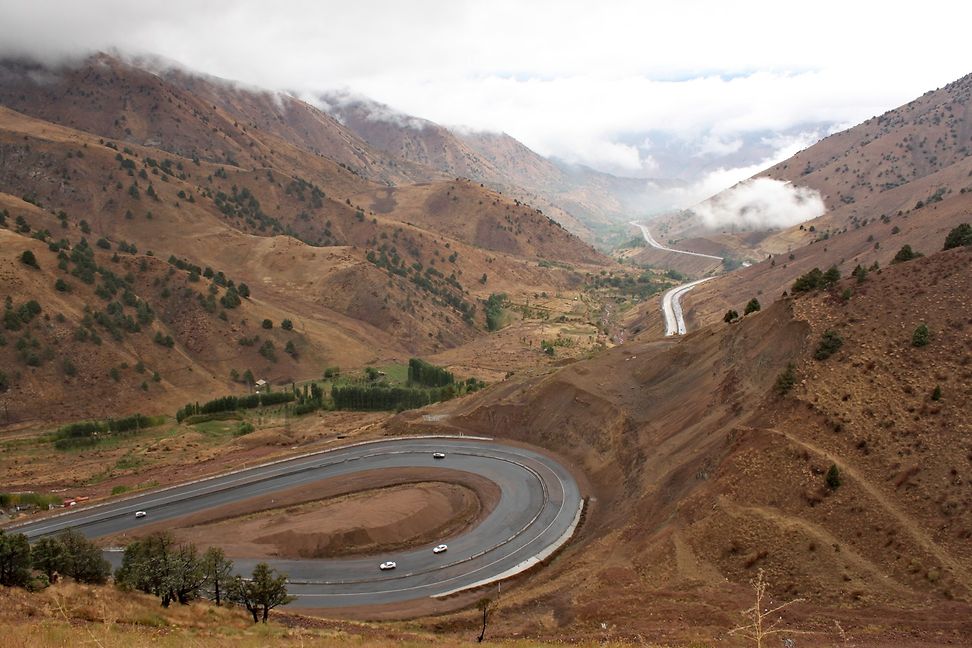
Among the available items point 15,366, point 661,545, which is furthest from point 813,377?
point 15,366

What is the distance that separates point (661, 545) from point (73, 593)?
3067 cm

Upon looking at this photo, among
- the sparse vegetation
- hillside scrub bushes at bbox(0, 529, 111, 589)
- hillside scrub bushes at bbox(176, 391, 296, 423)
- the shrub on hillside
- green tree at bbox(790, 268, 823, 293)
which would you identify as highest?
green tree at bbox(790, 268, 823, 293)

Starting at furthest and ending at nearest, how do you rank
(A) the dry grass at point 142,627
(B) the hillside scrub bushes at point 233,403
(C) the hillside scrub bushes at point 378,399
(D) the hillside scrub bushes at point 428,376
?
(D) the hillside scrub bushes at point 428,376 → (C) the hillside scrub bushes at point 378,399 → (B) the hillside scrub bushes at point 233,403 → (A) the dry grass at point 142,627

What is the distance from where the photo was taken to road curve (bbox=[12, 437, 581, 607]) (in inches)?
1705

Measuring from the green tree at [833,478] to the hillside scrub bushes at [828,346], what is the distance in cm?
1216

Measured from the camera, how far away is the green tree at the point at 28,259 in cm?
9319

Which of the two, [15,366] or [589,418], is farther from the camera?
[15,366]

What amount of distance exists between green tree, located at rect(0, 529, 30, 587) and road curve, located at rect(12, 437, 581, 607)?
16359mm

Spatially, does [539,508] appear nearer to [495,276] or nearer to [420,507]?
[420,507]

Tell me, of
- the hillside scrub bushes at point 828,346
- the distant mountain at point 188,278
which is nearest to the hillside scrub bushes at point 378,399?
the distant mountain at point 188,278

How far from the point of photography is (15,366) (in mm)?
81875

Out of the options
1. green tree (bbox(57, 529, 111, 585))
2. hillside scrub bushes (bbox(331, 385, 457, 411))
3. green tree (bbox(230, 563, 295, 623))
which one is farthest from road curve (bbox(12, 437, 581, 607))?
hillside scrub bushes (bbox(331, 385, 457, 411))

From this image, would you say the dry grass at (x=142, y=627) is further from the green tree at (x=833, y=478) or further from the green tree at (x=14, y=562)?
the green tree at (x=833, y=478)

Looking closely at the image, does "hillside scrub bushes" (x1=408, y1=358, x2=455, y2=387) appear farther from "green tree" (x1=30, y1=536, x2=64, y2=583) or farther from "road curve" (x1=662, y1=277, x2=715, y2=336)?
"green tree" (x1=30, y1=536, x2=64, y2=583)
